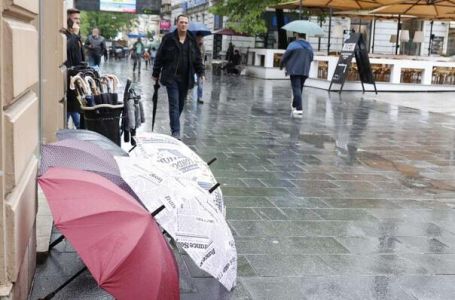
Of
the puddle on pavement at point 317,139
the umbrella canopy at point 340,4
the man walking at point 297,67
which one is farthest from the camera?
the umbrella canopy at point 340,4

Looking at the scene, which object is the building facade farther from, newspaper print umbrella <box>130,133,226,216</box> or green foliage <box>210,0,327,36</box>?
green foliage <box>210,0,327,36</box>

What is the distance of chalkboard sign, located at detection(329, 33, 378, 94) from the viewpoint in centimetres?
2016

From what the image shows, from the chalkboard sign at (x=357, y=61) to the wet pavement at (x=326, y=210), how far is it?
7.85 metres

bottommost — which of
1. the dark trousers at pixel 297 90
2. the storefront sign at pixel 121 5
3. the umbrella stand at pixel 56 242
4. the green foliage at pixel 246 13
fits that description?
the umbrella stand at pixel 56 242

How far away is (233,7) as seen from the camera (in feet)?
101

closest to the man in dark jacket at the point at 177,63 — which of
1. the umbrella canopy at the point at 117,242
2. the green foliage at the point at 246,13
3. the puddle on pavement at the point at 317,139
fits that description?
the puddle on pavement at the point at 317,139

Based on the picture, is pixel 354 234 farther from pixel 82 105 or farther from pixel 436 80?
pixel 436 80

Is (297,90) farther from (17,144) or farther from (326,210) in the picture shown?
(17,144)

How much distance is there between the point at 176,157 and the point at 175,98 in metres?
5.18

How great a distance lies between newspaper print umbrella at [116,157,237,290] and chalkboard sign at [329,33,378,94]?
17622 millimetres

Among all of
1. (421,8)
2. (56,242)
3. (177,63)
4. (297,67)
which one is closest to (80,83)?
(177,63)

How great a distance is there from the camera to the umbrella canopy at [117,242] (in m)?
2.73

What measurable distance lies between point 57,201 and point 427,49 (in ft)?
130

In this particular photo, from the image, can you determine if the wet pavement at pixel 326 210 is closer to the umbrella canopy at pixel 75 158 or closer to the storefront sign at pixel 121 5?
the umbrella canopy at pixel 75 158
